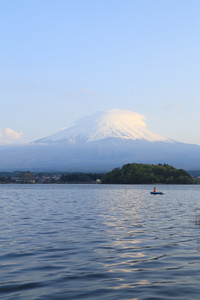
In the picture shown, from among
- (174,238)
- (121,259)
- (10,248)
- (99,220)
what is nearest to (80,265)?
(121,259)

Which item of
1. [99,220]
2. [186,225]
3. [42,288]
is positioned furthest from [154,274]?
[99,220]

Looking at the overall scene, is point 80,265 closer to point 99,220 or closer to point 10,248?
point 10,248

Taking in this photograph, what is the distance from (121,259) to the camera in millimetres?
18375

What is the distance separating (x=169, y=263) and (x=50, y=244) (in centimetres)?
718

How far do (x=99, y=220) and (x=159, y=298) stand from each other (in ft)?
73.9

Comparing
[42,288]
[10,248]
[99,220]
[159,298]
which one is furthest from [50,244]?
[99,220]

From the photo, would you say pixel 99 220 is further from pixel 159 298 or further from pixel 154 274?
pixel 159 298

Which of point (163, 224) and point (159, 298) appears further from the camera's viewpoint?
point (163, 224)

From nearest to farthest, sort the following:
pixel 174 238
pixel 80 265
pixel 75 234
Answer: pixel 80 265
pixel 174 238
pixel 75 234

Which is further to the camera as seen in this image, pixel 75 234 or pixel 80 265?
pixel 75 234

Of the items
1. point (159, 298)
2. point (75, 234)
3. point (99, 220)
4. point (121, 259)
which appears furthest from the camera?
point (99, 220)

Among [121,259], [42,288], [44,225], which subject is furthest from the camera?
[44,225]

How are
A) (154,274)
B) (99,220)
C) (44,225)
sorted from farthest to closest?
(99,220), (44,225), (154,274)

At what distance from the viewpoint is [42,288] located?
1361 centimetres
